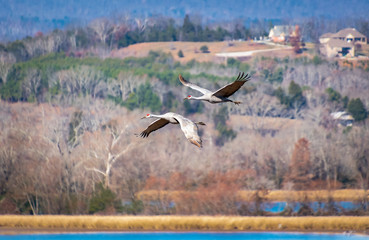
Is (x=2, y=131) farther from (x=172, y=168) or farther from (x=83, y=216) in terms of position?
(x=83, y=216)

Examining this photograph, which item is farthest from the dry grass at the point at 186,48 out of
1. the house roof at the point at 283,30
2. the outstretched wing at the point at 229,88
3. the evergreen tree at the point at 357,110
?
the outstretched wing at the point at 229,88

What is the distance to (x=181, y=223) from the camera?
54406mm

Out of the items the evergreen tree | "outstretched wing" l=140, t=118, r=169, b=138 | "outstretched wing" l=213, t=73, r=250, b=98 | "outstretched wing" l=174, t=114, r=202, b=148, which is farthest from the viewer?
the evergreen tree

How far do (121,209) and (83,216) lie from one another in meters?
3.10

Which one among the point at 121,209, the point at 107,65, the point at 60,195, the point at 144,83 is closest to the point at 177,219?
the point at 121,209

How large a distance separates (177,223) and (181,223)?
0.99 ft

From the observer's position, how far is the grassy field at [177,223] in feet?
173

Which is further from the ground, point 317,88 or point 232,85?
point 232,85

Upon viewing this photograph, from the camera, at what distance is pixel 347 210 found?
55.8 m

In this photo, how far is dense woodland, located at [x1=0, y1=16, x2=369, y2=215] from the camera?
198ft

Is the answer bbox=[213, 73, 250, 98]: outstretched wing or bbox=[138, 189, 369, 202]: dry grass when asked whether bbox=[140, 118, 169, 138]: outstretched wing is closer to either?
bbox=[213, 73, 250, 98]: outstretched wing

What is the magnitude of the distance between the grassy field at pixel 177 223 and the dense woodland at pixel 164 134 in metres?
1.72

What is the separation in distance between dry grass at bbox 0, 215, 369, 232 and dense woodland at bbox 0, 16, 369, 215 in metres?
1.70

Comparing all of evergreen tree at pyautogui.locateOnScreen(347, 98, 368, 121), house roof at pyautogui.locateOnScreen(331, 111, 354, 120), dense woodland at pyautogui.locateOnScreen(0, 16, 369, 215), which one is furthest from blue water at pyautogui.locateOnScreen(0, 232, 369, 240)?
evergreen tree at pyautogui.locateOnScreen(347, 98, 368, 121)
